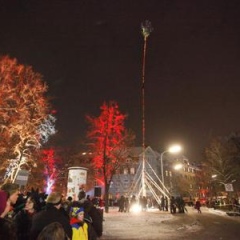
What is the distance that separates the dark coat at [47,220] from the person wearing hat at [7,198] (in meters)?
0.54

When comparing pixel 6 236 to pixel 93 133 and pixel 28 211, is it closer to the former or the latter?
pixel 28 211

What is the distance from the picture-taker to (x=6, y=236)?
3.63 meters

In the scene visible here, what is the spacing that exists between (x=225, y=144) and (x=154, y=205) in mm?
17745

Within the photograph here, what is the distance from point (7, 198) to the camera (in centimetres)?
418

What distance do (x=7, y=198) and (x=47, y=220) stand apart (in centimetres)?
93

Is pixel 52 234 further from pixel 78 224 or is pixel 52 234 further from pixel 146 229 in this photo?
pixel 146 229

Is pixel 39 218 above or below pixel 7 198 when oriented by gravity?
below

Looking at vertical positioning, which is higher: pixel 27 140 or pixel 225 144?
pixel 225 144

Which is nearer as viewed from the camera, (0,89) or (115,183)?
(0,89)

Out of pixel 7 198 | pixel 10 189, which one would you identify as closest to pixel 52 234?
pixel 7 198

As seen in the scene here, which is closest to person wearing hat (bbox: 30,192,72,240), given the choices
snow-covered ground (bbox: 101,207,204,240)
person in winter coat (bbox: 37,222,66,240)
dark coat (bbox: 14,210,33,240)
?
dark coat (bbox: 14,210,33,240)

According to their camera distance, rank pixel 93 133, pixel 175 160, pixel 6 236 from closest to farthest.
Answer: pixel 6 236 → pixel 93 133 → pixel 175 160

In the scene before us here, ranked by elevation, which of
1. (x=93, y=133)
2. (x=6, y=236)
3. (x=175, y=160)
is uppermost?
(x=175, y=160)

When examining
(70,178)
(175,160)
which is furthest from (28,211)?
(175,160)
